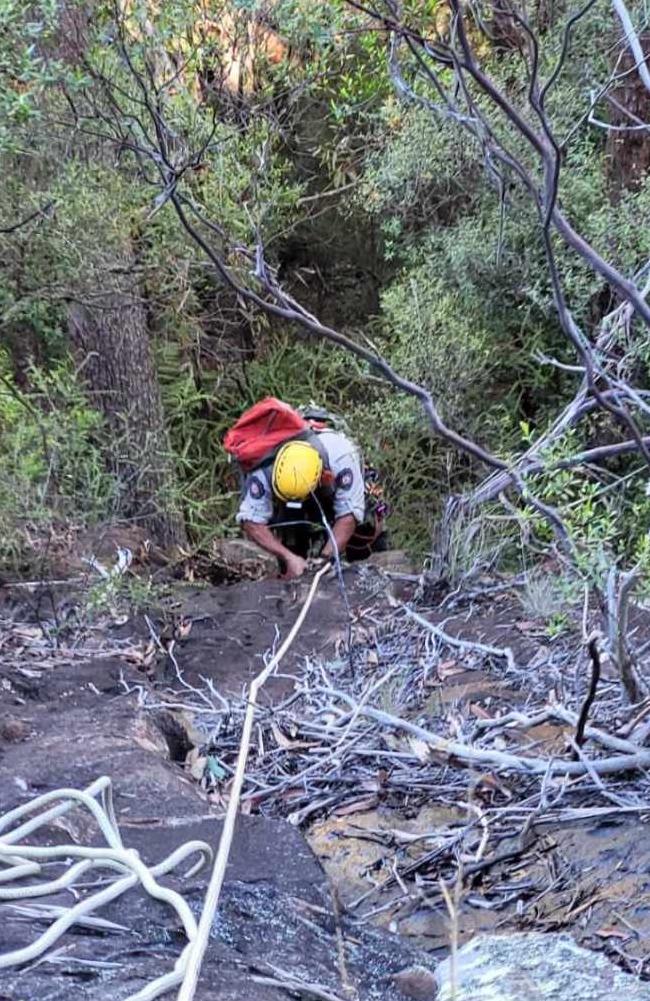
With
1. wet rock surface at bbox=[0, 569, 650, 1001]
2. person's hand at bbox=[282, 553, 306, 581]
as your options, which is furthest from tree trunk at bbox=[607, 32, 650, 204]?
wet rock surface at bbox=[0, 569, 650, 1001]

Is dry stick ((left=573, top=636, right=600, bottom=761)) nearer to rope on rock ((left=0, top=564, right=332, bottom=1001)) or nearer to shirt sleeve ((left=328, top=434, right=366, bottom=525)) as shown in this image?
rope on rock ((left=0, top=564, right=332, bottom=1001))

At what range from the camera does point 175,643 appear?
6.55m

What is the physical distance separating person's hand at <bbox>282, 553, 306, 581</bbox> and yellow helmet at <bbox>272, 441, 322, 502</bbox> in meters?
0.59

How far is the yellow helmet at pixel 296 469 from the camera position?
787 centimetres

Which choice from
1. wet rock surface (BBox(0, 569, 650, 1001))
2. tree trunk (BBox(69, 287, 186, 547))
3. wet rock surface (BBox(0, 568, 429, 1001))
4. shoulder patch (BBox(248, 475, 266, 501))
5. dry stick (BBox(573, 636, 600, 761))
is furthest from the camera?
tree trunk (BBox(69, 287, 186, 547))

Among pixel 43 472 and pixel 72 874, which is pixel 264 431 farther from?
pixel 72 874

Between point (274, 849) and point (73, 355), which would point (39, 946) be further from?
point (73, 355)

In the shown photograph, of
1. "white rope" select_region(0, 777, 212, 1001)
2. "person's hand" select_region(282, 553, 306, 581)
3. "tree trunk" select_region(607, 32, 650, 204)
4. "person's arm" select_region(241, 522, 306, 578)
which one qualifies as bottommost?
"person's hand" select_region(282, 553, 306, 581)

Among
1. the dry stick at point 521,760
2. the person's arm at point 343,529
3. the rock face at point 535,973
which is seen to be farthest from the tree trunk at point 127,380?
the rock face at point 535,973

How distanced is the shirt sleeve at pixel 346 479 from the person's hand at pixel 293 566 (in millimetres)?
413

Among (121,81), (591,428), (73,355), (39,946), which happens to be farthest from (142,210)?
(39,946)

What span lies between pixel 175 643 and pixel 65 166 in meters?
2.83

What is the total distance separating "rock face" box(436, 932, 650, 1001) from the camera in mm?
2484

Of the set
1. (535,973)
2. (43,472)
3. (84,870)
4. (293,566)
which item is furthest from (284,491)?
(84,870)
